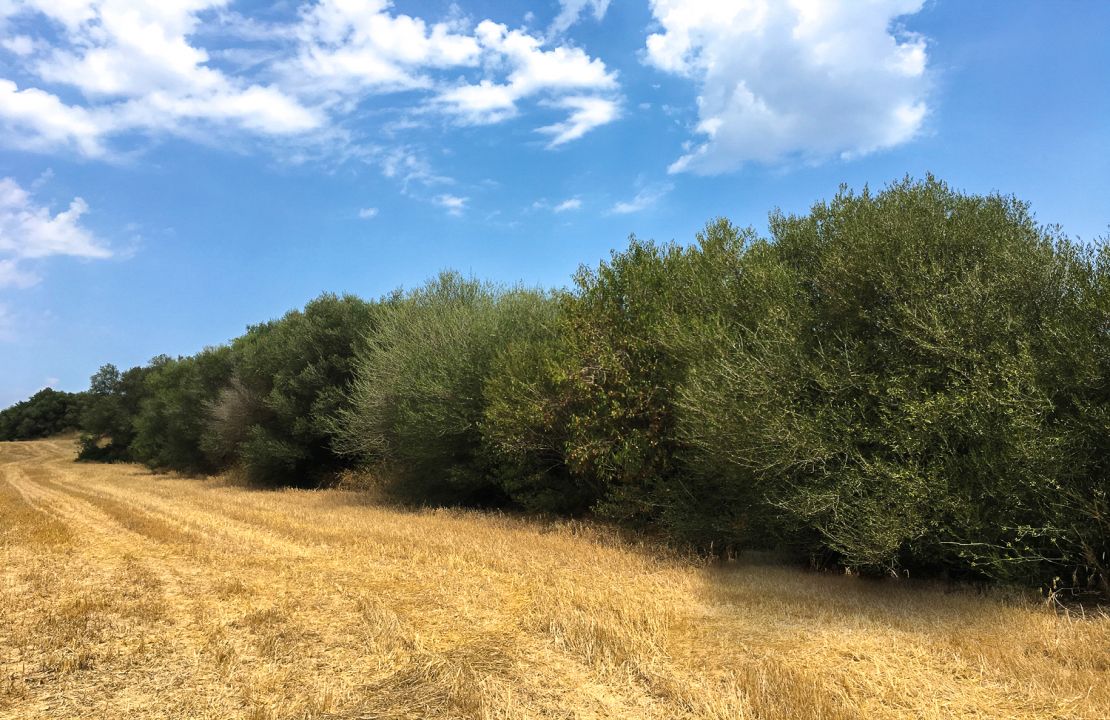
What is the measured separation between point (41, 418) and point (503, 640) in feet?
365

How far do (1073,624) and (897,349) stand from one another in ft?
14.0

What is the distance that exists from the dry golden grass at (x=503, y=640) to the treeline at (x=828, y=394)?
1252 mm

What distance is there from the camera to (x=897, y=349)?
33.8 ft

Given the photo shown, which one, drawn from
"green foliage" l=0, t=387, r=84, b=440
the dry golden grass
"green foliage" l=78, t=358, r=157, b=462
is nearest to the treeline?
the dry golden grass

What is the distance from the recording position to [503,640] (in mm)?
7520

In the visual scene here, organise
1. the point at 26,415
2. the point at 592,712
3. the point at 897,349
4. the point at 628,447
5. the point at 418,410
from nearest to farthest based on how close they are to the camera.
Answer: the point at 592,712, the point at 897,349, the point at 628,447, the point at 418,410, the point at 26,415

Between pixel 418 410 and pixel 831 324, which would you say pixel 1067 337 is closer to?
pixel 831 324

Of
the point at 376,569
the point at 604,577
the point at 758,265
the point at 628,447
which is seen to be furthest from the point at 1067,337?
the point at 376,569

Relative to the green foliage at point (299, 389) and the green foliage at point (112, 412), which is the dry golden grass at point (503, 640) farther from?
the green foliage at point (112, 412)

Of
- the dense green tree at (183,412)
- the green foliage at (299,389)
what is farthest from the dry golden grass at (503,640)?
the dense green tree at (183,412)

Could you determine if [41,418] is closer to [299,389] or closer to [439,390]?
[299,389]

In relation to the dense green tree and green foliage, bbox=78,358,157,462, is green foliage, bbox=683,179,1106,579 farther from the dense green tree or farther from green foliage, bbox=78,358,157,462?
green foliage, bbox=78,358,157,462

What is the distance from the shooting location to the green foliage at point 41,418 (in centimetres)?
9194

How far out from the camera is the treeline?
873cm
